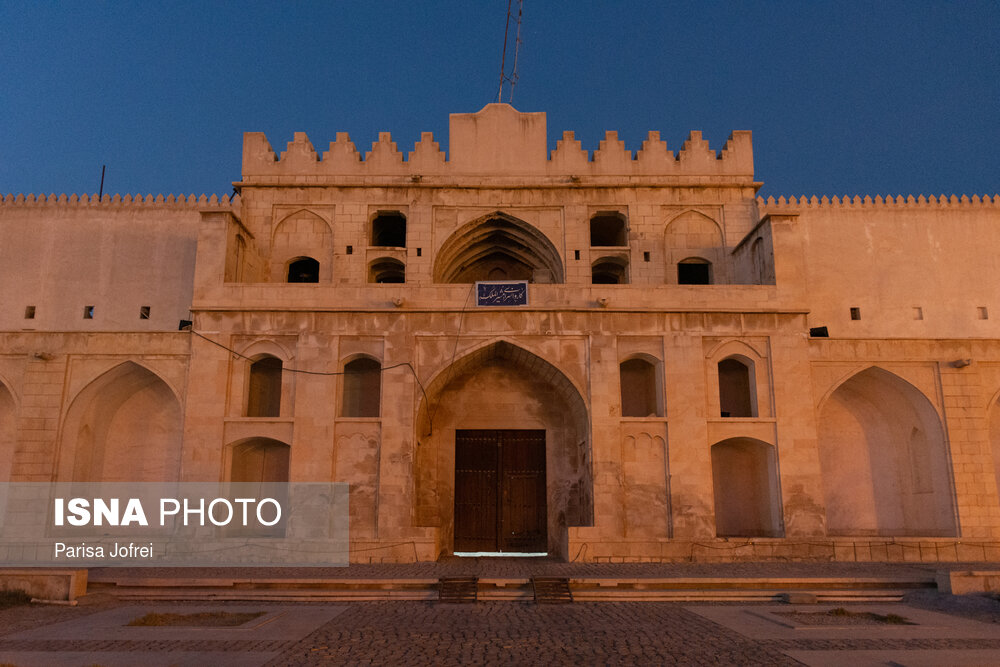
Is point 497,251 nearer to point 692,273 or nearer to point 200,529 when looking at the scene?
point 692,273

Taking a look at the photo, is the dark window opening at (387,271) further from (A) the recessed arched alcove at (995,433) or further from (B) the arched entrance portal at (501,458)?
(A) the recessed arched alcove at (995,433)

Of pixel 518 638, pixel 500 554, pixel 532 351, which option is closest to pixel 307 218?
pixel 532 351

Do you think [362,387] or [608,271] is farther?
[608,271]

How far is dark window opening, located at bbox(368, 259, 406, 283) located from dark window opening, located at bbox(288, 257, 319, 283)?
1.72 metres

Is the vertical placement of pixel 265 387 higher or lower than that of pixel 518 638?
higher

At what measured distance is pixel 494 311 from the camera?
17.8 metres

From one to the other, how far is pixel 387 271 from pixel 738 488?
39.2ft

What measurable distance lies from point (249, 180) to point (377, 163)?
3.84m

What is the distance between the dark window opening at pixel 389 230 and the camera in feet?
77.0

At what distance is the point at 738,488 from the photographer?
62.7ft

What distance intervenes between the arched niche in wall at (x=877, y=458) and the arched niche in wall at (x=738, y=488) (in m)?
2.88

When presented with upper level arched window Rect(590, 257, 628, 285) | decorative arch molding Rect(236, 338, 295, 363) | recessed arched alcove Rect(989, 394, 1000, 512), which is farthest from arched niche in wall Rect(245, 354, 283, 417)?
recessed arched alcove Rect(989, 394, 1000, 512)

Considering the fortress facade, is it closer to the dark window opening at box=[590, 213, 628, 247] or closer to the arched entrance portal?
the arched entrance portal

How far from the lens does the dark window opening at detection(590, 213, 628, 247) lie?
2334cm
